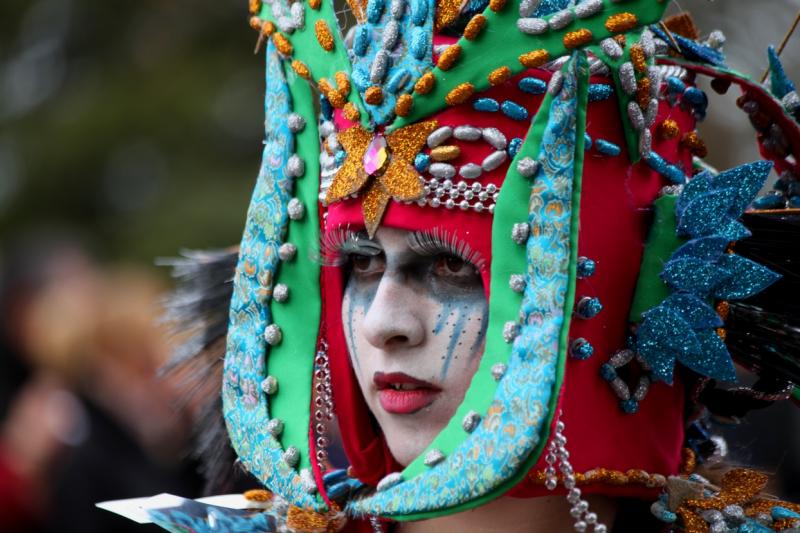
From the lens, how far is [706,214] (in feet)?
8.30

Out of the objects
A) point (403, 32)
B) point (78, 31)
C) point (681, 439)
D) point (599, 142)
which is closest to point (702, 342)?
point (681, 439)

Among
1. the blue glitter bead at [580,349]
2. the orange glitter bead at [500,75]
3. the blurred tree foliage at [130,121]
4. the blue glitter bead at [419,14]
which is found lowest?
the blue glitter bead at [580,349]

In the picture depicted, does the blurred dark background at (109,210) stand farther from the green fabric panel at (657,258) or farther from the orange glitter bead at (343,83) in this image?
the orange glitter bead at (343,83)

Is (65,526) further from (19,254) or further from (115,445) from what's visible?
(19,254)

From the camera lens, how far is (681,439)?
271 cm

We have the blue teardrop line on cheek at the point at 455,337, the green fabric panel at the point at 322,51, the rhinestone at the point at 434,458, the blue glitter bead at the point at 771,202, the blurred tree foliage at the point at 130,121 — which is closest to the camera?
the rhinestone at the point at 434,458

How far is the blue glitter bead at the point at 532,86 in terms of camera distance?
97.2 inches

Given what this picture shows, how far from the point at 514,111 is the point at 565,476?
71 centimetres

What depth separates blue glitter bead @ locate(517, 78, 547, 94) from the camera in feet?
8.10

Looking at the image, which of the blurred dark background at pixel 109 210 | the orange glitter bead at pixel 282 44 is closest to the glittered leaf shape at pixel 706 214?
the orange glitter bead at pixel 282 44

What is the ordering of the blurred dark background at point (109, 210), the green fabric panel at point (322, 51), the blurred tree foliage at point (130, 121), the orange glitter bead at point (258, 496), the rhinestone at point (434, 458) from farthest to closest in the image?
1. the blurred tree foliage at point (130, 121)
2. the blurred dark background at point (109, 210)
3. the orange glitter bead at point (258, 496)
4. the green fabric panel at point (322, 51)
5. the rhinestone at point (434, 458)

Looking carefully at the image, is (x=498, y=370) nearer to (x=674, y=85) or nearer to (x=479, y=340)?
(x=479, y=340)

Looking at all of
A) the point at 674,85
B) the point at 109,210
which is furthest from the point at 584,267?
the point at 109,210

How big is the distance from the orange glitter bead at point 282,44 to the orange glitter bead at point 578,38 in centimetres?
66
